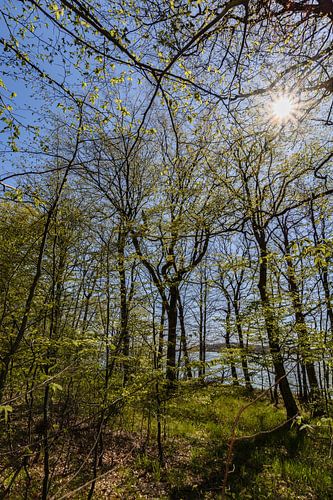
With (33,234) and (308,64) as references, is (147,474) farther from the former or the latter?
(308,64)

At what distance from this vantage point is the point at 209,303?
21047 millimetres

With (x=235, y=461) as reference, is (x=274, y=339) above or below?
above

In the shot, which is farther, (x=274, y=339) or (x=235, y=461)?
(x=274, y=339)

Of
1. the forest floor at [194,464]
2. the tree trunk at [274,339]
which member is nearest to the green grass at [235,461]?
the forest floor at [194,464]

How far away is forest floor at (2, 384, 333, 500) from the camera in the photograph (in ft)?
16.0

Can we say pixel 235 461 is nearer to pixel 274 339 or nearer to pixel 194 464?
pixel 194 464

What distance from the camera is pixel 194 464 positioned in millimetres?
5895

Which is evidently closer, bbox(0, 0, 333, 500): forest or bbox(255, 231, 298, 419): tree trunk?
bbox(0, 0, 333, 500): forest

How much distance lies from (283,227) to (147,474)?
1147 cm

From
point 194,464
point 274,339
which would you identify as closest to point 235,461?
point 194,464

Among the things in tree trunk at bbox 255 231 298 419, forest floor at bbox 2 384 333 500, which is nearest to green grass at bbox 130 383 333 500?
forest floor at bbox 2 384 333 500

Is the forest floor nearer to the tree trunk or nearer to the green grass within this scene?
the green grass

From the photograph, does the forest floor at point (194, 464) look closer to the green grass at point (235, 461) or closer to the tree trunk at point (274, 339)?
the green grass at point (235, 461)

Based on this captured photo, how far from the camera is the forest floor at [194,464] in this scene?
488 cm
